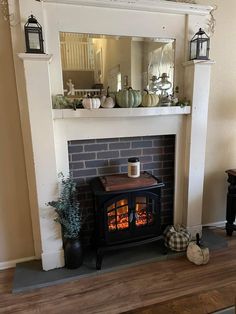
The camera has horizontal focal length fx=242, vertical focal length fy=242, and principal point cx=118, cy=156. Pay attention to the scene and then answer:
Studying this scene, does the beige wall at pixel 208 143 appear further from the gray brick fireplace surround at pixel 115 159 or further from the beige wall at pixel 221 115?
the gray brick fireplace surround at pixel 115 159

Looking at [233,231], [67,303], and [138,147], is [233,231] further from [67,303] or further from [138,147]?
[67,303]

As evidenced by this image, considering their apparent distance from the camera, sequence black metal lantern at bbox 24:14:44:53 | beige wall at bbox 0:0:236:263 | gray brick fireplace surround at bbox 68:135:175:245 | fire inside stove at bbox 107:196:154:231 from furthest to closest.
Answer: gray brick fireplace surround at bbox 68:135:175:245 < fire inside stove at bbox 107:196:154:231 < beige wall at bbox 0:0:236:263 < black metal lantern at bbox 24:14:44:53

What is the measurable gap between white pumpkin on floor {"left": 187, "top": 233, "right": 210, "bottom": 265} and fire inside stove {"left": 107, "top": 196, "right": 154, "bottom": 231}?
427 mm

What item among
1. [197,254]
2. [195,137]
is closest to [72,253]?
[197,254]

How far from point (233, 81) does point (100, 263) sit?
7.15ft

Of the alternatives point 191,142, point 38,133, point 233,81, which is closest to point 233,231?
point 191,142

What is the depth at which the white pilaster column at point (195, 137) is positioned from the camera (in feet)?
7.07

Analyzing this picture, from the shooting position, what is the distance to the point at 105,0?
72.6 inches

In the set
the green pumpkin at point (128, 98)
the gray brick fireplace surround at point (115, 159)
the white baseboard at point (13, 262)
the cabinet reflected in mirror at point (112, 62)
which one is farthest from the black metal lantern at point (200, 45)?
the white baseboard at point (13, 262)

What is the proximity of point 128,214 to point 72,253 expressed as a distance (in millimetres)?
566

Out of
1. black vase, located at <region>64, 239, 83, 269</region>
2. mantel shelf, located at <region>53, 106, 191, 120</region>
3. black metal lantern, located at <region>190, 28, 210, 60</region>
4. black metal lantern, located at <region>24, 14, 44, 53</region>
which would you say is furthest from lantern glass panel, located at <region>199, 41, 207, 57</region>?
black vase, located at <region>64, 239, 83, 269</region>

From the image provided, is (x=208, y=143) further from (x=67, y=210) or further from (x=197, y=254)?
(x=67, y=210)

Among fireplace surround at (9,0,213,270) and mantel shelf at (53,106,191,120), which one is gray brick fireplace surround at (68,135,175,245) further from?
mantel shelf at (53,106,191,120)

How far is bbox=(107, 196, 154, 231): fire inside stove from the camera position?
6.75ft
